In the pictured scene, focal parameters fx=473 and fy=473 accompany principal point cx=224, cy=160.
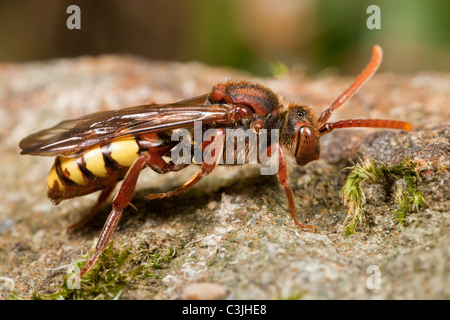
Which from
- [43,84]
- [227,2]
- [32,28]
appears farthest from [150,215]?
[32,28]

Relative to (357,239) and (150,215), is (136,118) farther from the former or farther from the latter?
(357,239)

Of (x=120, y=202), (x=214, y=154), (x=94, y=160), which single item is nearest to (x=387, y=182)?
(x=214, y=154)

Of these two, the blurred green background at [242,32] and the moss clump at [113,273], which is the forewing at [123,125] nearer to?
the moss clump at [113,273]

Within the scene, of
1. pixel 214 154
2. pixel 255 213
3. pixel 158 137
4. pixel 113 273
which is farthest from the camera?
pixel 158 137

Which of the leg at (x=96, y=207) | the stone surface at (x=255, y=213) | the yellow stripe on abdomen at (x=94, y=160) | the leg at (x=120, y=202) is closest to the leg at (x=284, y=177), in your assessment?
the stone surface at (x=255, y=213)

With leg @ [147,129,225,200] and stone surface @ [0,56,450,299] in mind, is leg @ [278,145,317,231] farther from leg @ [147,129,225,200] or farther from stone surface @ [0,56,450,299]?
leg @ [147,129,225,200]

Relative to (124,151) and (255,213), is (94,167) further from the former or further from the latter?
(255,213)

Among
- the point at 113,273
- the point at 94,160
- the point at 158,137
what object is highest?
the point at 158,137

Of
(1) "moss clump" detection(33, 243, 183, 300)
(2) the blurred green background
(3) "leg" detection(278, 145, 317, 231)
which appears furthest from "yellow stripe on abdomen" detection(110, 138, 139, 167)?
(2) the blurred green background
